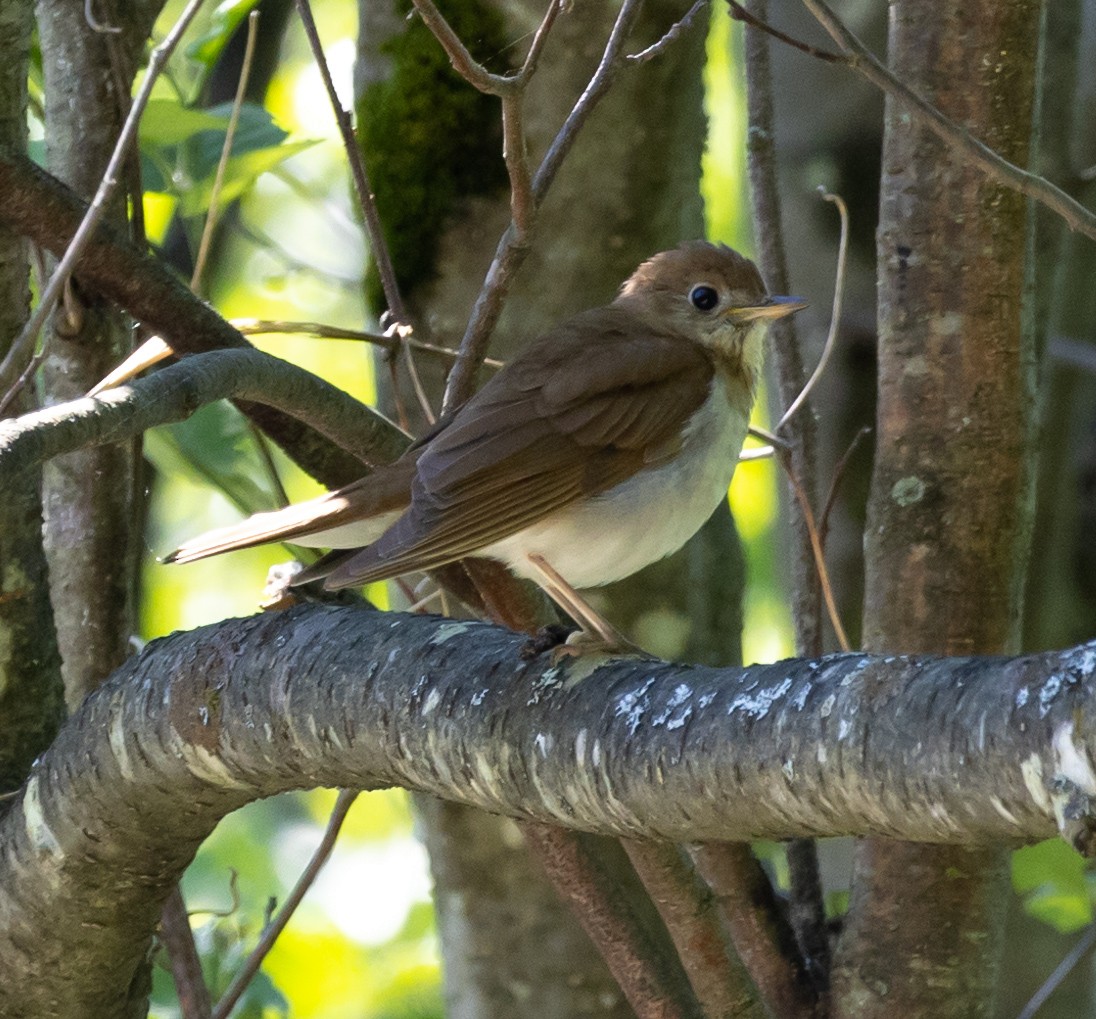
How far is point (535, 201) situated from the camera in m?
2.70

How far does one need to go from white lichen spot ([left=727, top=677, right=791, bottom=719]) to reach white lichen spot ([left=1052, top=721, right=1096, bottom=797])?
0.40m

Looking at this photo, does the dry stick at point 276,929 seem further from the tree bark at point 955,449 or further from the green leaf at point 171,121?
the green leaf at point 171,121

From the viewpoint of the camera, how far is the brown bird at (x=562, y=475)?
306 centimetres

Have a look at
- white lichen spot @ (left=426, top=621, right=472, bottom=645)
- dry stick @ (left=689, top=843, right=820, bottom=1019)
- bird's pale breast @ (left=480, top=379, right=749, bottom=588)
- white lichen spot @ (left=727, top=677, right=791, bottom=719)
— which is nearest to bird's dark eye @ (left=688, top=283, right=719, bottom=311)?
bird's pale breast @ (left=480, top=379, right=749, bottom=588)

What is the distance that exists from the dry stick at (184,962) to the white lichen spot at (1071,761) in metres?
2.17

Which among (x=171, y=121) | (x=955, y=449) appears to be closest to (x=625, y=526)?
(x=955, y=449)

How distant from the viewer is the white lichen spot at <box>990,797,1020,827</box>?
5.01ft

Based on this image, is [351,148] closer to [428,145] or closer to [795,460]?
[428,145]

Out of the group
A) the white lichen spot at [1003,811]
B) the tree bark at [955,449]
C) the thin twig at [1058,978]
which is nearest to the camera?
the white lichen spot at [1003,811]

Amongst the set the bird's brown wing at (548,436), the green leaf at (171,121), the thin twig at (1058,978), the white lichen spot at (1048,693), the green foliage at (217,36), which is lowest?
the thin twig at (1058,978)

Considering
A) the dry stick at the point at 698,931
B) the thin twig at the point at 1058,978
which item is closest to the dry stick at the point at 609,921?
the dry stick at the point at 698,931

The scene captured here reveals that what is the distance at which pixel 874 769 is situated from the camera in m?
1.65

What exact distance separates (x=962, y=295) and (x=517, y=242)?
35.7 inches

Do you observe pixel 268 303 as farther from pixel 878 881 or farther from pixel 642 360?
pixel 878 881
